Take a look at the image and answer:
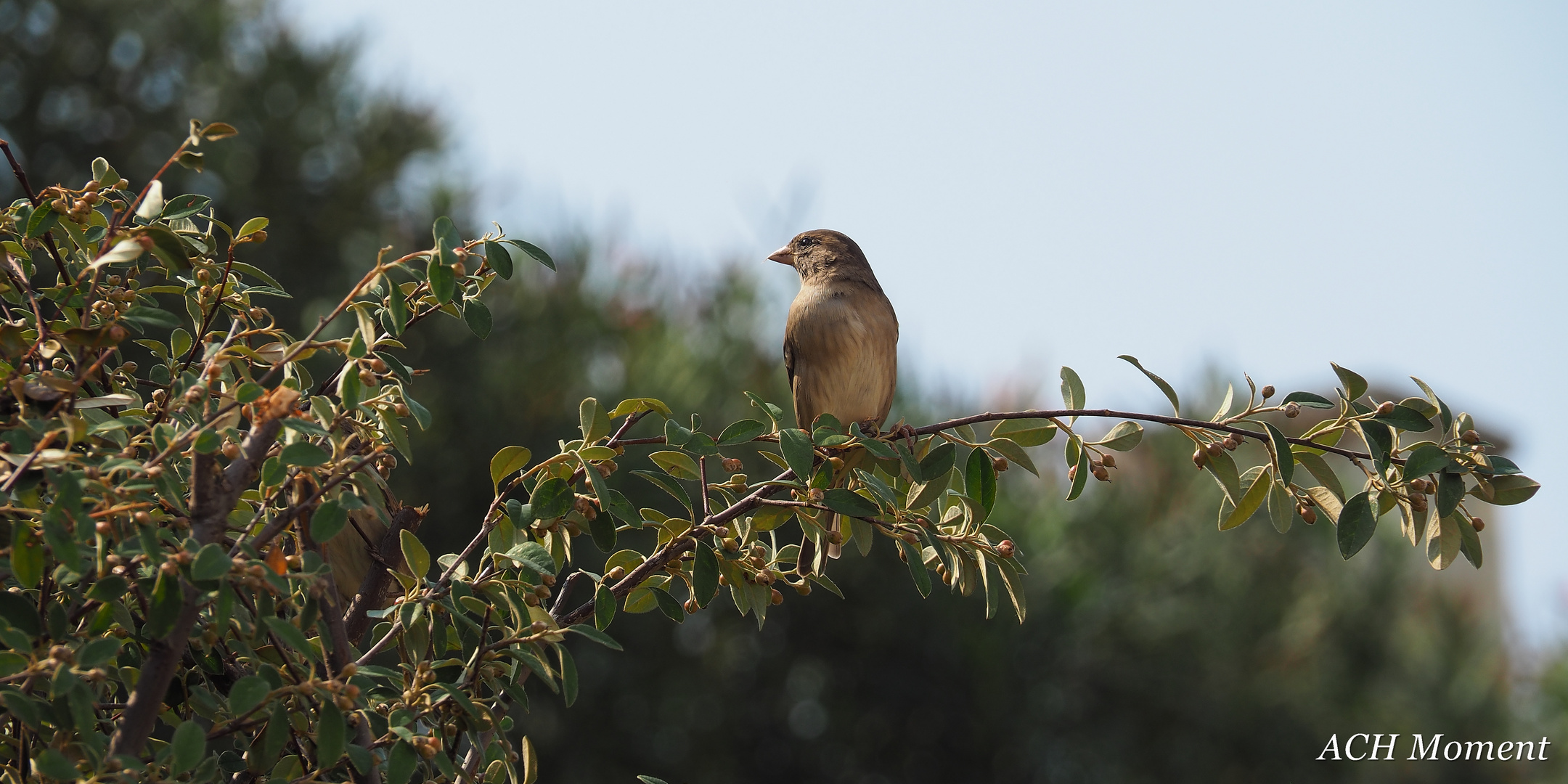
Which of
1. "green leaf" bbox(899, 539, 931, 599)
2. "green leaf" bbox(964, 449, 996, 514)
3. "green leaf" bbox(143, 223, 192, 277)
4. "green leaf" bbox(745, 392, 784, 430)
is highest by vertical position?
"green leaf" bbox(143, 223, 192, 277)

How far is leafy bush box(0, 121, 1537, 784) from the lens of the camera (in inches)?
45.3

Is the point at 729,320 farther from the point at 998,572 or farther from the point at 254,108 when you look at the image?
the point at 998,572

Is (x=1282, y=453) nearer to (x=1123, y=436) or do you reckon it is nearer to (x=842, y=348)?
(x=1123, y=436)

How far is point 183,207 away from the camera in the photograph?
4.94 ft

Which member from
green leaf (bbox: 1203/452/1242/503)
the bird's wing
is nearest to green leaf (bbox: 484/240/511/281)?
green leaf (bbox: 1203/452/1242/503)

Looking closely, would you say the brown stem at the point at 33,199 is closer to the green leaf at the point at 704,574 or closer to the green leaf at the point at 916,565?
the green leaf at the point at 704,574

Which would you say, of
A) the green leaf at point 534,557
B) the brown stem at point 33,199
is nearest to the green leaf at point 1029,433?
the green leaf at point 534,557

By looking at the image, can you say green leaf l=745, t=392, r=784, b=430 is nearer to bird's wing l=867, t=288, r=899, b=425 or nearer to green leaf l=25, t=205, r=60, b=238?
green leaf l=25, t=205, r=60, b=238

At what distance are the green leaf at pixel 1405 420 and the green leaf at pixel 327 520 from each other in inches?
51.2

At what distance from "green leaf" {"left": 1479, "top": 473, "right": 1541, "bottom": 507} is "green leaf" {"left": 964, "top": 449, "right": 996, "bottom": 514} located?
2.03 ft

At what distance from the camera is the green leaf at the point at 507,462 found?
148cm

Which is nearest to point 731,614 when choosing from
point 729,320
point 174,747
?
point 729,320

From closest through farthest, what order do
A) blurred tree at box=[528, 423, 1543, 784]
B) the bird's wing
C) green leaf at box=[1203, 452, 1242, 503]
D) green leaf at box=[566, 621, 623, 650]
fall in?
green leaf at box=[566, 621, 623, 650] → green leaf at box=[1203, 452, 1242, 503] → the bird's wing → blurred tree at box=[528, 423, 1543, 784]

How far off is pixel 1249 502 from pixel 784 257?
2.89 meters
